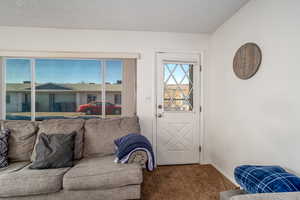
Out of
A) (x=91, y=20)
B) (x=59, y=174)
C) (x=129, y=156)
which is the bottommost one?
(x=59, y=174)

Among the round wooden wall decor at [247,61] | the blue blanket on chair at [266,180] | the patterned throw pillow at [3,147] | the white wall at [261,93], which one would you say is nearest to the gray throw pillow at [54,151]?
the patterned throw pillow at [3,147]

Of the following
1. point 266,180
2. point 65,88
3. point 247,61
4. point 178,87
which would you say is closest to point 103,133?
point 65,88

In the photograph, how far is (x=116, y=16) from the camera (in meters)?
2.25

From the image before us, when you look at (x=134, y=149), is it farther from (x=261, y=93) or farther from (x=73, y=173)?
(x=261, y=93)

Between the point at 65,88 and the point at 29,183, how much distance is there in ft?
5.49

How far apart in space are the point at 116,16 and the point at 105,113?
1615 millimetres

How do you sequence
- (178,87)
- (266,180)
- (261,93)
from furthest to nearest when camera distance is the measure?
(178,87) < (261,93) < (266,180)

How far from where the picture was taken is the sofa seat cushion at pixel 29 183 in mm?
1457

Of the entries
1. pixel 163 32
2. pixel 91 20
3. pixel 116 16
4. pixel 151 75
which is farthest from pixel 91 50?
pixel 163 32

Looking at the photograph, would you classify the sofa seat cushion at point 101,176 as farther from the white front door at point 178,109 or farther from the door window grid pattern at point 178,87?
the door window grid pattern at point 178,87

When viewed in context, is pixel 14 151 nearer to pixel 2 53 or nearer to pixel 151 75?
pixel 2 53

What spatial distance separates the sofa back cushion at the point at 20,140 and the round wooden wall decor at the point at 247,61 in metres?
2.87

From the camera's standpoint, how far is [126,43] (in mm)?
2732

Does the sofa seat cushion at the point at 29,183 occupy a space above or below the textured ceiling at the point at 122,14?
below
